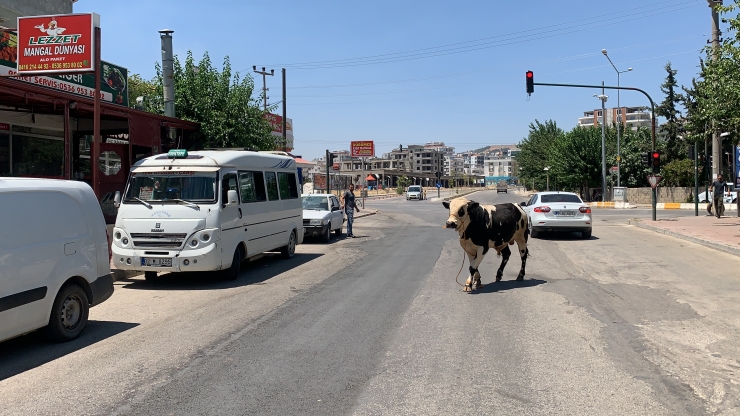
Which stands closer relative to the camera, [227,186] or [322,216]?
[227,186]

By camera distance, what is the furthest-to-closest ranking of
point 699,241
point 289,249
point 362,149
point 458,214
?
point 362,149
point 699,241
point 289,249
point 458,214

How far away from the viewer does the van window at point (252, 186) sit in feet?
38.8

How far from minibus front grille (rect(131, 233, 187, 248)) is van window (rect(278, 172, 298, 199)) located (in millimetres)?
4010

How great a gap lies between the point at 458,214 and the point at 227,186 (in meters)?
4.60

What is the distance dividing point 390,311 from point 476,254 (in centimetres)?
215

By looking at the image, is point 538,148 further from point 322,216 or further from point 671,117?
point 322,216

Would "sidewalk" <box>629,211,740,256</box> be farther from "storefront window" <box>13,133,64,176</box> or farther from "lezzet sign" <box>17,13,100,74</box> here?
"storefront window" <box>13,133,64,176</box>

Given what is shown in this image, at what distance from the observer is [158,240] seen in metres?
10.3

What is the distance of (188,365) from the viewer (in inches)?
226

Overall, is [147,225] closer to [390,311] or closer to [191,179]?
[191,179]

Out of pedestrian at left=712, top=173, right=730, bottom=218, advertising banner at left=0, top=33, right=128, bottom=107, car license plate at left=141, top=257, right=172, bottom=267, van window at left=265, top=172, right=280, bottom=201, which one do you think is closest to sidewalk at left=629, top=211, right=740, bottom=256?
pedestrian at left=712, top=173, right=730, bottom=218

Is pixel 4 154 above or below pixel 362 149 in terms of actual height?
below

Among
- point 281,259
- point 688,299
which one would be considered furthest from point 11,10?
point 688,299

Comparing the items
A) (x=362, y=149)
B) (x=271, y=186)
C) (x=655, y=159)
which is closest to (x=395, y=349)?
(x=271, y=186)
